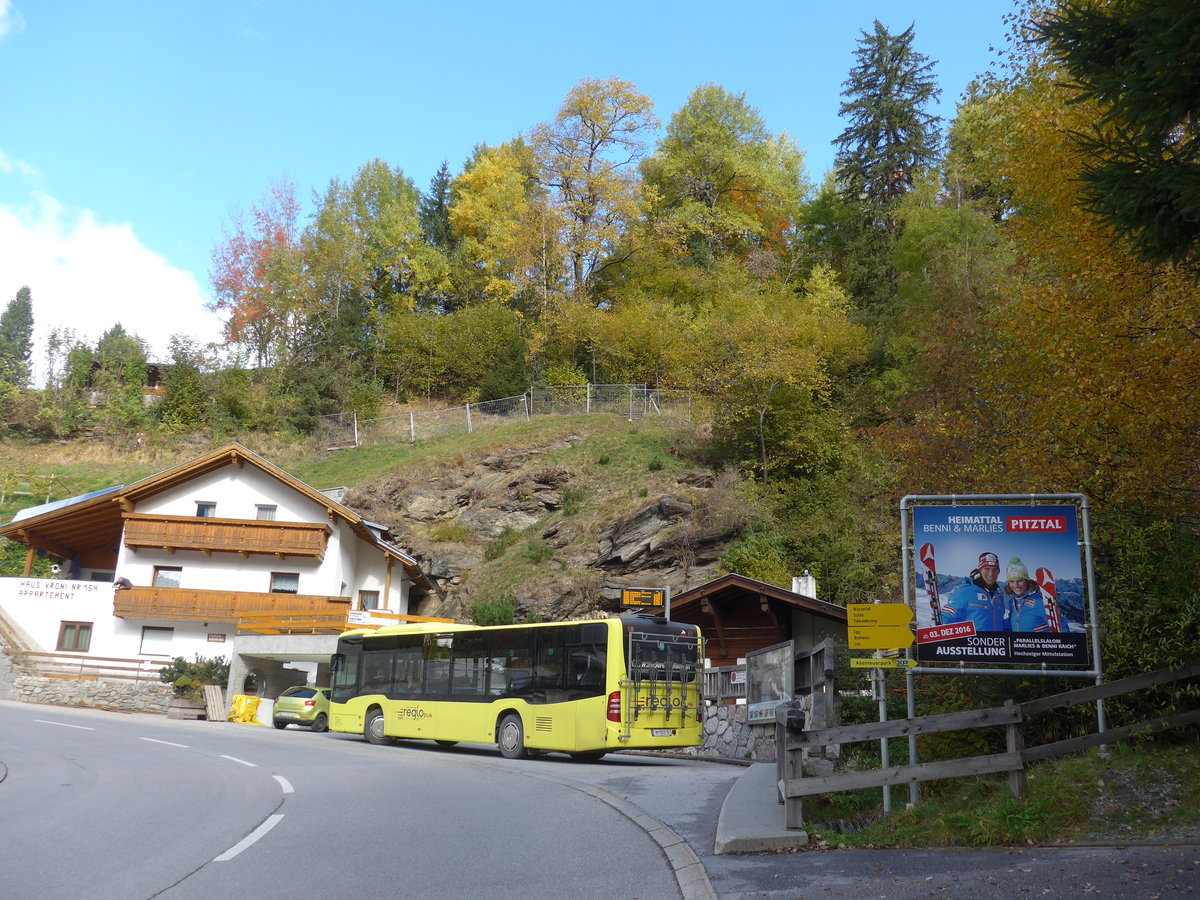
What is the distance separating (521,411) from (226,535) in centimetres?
1785

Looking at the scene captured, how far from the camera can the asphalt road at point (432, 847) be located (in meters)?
6.57

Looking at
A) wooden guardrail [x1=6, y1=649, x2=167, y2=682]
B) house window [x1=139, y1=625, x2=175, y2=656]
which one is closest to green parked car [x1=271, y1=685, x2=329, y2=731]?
wooden guardrail [x1=6, y1=649, x2=167, y2=682]

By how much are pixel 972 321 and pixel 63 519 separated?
115 feet

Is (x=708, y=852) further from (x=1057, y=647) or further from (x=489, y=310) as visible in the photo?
(x=489, y=310)

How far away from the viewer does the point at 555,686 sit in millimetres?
18828

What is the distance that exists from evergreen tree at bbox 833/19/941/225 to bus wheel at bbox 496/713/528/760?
1593 inches

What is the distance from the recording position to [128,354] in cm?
6384

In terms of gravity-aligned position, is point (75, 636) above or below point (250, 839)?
above

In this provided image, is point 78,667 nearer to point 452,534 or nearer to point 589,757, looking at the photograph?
point 452,534

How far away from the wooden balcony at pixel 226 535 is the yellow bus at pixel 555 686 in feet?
57.6

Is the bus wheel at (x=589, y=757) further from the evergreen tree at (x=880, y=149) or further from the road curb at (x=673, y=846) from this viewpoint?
the evergreen tree at (x=880, y=149)

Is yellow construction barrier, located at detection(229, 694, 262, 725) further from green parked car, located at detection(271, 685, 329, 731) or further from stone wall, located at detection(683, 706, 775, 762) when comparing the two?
stone wall, located at detection(683, 706, 775, 762)

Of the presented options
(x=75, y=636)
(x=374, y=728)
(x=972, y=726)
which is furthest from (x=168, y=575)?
(x=972, y=726)

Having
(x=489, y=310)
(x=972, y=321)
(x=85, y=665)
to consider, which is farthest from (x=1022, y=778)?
Answer: (x=489, y=310)
